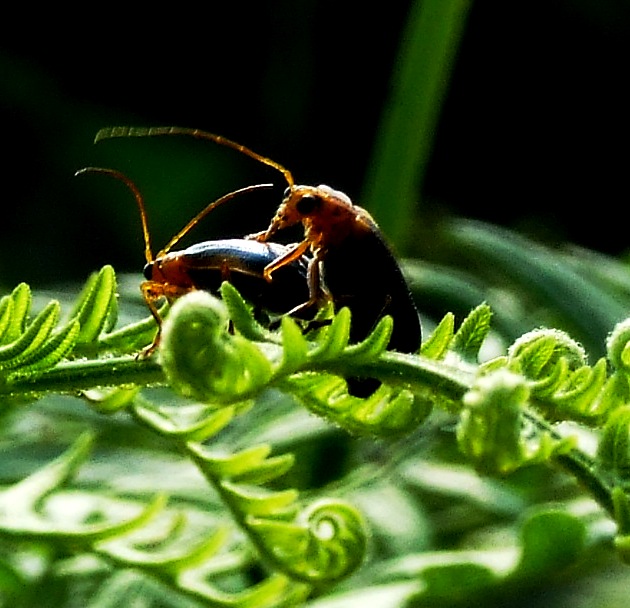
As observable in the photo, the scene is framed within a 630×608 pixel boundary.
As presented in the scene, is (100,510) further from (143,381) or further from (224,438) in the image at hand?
(143,381)

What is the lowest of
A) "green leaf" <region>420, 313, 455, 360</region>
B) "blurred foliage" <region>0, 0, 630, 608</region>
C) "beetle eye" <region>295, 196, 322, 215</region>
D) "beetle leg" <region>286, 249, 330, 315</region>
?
"blurred foliage" <region>0, 0, 630, 608</region>

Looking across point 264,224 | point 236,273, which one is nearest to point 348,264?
point 236,273

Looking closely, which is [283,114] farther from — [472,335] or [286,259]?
[472,335]

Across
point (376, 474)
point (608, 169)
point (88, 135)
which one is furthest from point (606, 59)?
point (376, 474)

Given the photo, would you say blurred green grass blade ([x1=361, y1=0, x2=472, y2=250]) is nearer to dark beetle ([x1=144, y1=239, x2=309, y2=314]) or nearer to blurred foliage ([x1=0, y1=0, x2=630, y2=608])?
blurred foliage ([x1=0, y1=0, x2=630, y2=608])

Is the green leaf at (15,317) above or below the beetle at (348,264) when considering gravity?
below

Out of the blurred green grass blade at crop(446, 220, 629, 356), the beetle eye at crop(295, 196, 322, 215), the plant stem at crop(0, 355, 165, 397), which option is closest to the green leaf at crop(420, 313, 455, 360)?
the plant stem at crop(0, 355, 165, 397)

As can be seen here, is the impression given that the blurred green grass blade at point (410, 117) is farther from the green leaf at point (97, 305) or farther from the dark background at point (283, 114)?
the dark background at point (283, 114)

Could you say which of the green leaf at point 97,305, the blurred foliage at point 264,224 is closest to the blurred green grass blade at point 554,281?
the blurred foliage at point 264,224
